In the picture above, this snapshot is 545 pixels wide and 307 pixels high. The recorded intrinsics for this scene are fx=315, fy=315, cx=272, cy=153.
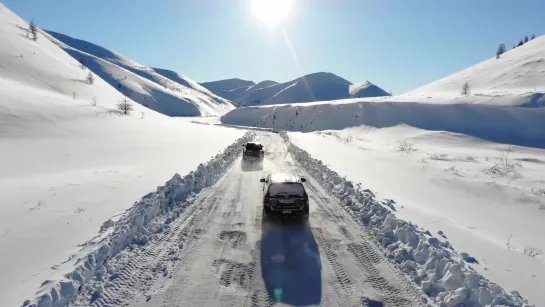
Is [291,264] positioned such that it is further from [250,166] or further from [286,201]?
[250,166]

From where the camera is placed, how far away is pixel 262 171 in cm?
2058

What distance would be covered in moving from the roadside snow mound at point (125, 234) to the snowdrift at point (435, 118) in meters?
39.9

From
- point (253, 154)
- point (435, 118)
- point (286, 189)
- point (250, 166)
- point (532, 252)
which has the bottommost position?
point (532, 252)

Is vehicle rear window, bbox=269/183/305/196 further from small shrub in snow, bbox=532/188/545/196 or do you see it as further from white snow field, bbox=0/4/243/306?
small shrub in snow, bbox=532/188/545/196

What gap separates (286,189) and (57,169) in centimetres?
1297

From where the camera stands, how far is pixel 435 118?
50.1 meters

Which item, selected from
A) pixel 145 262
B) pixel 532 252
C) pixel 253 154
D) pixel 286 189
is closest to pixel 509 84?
pixel 253 154

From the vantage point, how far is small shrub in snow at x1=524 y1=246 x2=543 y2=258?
8.57 meters

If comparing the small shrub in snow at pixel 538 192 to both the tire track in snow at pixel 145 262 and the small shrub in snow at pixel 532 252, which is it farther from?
the tire track in snow at pixel 145 262

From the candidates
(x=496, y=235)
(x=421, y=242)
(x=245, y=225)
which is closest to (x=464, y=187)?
(x=496, y=235)

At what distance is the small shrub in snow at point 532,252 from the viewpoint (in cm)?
857

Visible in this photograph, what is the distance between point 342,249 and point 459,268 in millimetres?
2792

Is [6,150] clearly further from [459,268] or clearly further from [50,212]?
[459,268]

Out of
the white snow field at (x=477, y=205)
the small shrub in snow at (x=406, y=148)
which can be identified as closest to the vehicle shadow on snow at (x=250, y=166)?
the white snow field at (x=477, y=205)
